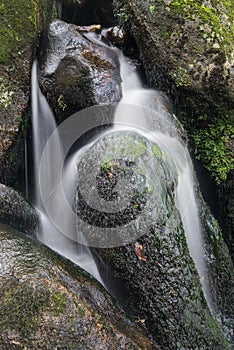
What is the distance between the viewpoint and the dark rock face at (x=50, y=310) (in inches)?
100.0

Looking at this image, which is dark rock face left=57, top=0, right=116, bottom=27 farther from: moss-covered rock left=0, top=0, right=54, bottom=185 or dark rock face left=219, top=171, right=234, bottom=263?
dark rock face left=219, top=171, right=234, bottom=263

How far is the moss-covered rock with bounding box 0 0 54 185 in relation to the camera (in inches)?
174

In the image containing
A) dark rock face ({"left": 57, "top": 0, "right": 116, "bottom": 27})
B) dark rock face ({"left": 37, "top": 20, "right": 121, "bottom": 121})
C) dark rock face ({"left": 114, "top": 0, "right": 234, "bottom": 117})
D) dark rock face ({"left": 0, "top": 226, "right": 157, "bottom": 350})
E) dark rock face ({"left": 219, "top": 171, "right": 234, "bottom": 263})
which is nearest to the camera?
dark rock face ({"left": 0, "top": 226, "right": 157, "bottom": 350})

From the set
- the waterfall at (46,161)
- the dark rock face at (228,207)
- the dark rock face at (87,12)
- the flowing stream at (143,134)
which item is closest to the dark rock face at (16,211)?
the flowing stream at (143,134)

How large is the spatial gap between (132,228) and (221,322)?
140 centimetres

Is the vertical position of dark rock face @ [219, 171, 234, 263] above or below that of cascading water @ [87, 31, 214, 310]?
below

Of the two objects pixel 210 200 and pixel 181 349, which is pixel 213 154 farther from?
pixel 181 349

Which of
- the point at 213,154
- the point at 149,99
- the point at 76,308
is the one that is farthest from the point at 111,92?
the point at 76,308

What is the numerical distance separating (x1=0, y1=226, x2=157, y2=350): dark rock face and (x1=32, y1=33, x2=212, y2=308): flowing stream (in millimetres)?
784

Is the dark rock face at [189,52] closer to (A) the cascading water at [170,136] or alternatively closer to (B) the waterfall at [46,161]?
(A) the cascading water at [170,136]

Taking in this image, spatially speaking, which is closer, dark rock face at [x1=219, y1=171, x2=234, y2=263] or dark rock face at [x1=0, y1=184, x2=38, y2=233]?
dark rock face at [x1=0, y1=184, x2=38, y2=233]

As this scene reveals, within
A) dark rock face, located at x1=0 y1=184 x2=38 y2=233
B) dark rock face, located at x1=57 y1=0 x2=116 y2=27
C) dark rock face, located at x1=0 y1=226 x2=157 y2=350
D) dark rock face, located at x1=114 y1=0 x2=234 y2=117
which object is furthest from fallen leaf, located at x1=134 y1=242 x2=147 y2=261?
dark rock face, located at x1=57 y1=0 x2=116 y2=27

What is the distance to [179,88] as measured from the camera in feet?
16.1

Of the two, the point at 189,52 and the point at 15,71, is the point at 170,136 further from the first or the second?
the point at 15,71
